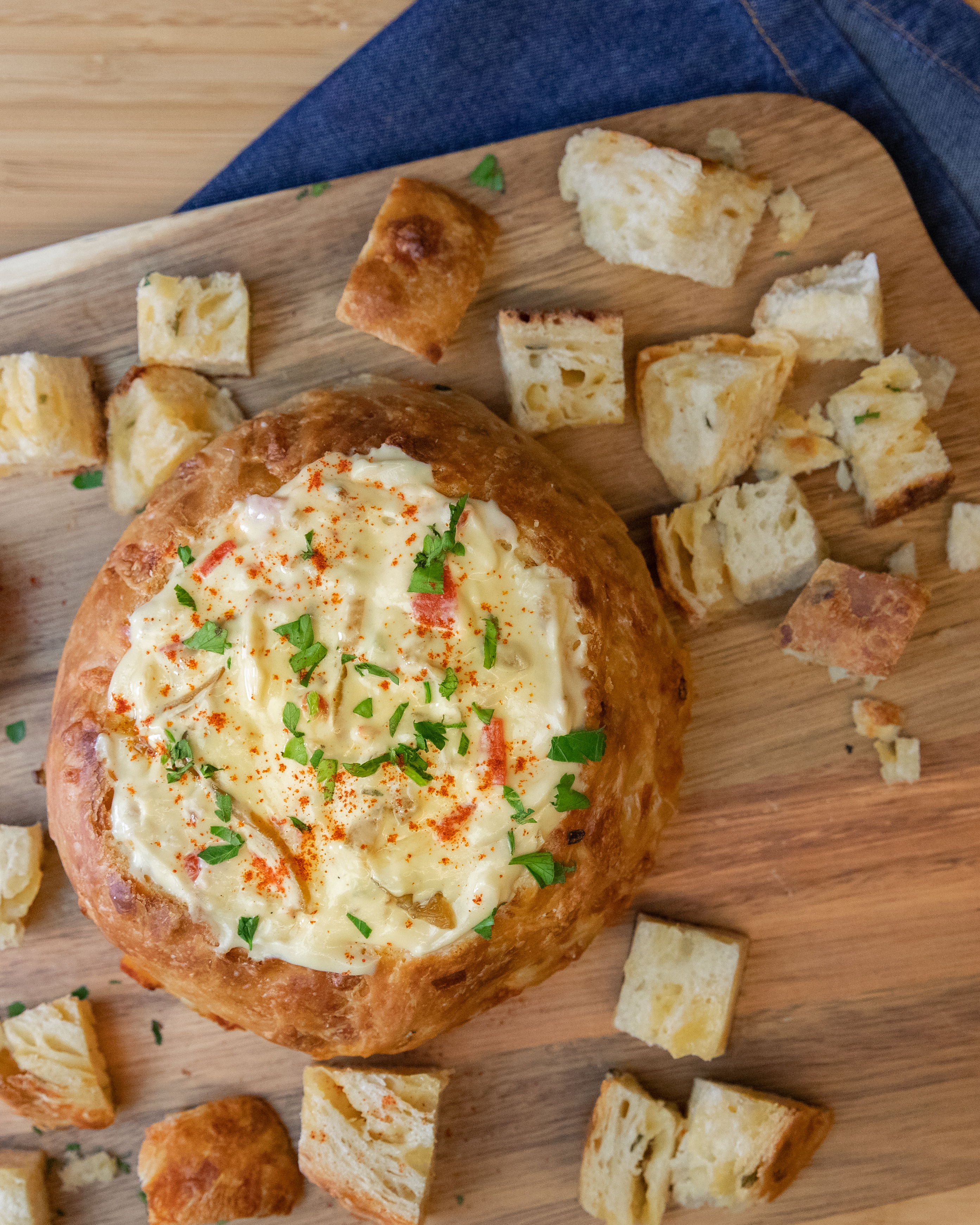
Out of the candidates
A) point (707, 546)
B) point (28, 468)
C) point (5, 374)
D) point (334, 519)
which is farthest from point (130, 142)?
point (707, 546)

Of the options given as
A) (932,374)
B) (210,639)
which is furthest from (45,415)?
(932,374)

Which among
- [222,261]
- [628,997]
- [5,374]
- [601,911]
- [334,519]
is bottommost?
[628,997]

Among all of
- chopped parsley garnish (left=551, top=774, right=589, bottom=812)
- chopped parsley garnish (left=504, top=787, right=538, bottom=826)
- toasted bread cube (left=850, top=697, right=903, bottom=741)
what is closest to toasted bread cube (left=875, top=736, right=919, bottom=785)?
toasted bread cube (left=850, top=697, right=903, bottom=741)

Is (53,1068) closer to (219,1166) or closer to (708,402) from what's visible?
(219,1166)

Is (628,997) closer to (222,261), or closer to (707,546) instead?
(707,546)

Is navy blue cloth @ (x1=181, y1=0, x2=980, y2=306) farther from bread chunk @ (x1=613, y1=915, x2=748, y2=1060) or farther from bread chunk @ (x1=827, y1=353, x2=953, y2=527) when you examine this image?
bread chunk @ (x1=613, y1=915, x2=748, y2=1060)
